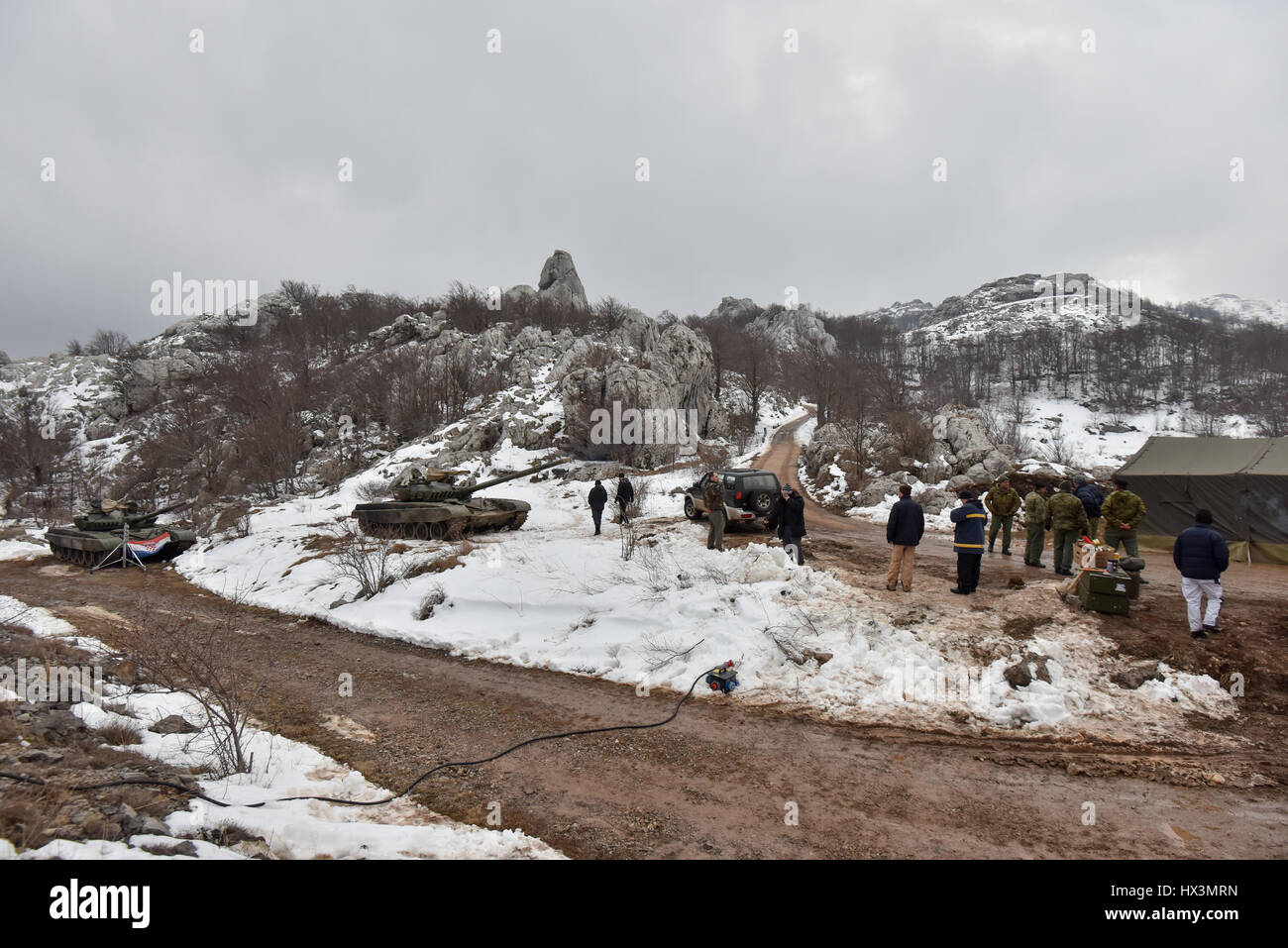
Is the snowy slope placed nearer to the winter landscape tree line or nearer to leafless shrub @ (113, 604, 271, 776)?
the winter landscape tree line

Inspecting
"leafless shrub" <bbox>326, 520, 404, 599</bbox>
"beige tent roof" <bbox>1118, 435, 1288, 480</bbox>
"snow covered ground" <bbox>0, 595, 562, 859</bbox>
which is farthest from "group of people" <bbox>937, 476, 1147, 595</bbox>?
"leafless shrub" <bbox>326, 520, 404, 599</bbox>

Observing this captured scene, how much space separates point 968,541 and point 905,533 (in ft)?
3.32

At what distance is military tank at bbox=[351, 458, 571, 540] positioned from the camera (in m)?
16.6

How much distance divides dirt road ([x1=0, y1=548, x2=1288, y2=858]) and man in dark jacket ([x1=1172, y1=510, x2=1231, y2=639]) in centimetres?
262

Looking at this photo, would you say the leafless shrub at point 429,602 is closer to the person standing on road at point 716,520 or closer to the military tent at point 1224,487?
the person standing on road at point 716,520

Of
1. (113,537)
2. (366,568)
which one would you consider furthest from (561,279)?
(366,568)

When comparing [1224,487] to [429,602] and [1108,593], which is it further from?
[429,602]

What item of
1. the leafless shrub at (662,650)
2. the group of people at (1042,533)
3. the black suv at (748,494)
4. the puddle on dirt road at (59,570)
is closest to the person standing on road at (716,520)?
Answer: the group of people at (1042,533)

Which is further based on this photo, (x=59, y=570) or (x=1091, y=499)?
(x=59, y=570)

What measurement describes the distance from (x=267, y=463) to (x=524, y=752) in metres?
30.8

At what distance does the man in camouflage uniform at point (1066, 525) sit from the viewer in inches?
390

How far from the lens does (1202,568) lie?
706 centimetres

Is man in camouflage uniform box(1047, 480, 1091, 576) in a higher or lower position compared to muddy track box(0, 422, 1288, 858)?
higher
